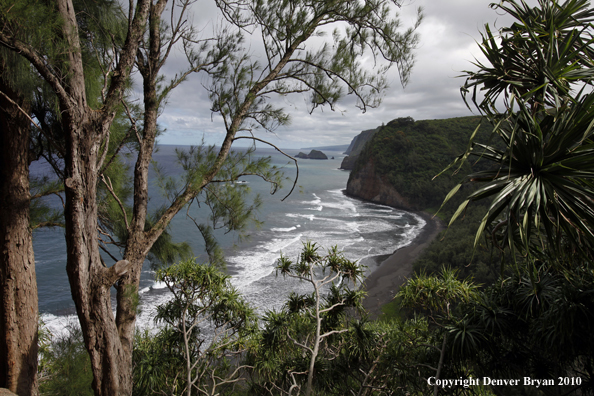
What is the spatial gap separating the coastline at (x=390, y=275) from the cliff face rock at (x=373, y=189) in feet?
38.0

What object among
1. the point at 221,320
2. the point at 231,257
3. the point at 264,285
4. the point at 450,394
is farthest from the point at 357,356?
the point at 231,257

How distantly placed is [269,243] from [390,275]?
7.13 meters

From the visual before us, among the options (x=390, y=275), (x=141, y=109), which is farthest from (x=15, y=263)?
(x=390, y=275)

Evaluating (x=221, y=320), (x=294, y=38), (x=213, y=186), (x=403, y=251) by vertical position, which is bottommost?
(x=403, y=251)

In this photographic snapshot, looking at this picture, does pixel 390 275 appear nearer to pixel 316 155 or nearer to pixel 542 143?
pixel 542 143

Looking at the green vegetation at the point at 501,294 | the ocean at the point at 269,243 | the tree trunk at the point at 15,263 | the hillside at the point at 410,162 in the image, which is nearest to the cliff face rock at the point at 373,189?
the hillside at the point at 410,162

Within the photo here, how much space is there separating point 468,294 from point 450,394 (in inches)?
42.3

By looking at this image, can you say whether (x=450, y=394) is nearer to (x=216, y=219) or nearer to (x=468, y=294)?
(x=468, y=294)

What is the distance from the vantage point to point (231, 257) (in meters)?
16.7

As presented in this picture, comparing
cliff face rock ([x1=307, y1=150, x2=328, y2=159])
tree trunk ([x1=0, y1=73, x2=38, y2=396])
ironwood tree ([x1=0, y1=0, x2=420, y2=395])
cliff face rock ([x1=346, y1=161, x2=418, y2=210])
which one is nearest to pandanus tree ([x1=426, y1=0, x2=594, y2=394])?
ironwood tree ([x1=0, y1=0, x2=420, y2=395])

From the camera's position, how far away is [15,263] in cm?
275

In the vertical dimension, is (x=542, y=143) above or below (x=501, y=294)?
above

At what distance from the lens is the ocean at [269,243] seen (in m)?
11.4

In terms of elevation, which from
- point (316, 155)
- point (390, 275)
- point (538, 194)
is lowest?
point (390, 275)
